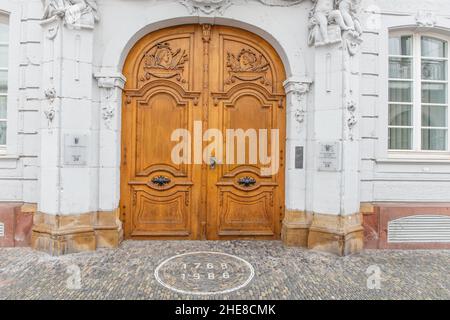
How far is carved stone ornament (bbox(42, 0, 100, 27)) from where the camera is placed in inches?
181

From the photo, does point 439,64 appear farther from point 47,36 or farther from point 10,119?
point 10,119

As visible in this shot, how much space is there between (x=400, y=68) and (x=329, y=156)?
2.48 metres

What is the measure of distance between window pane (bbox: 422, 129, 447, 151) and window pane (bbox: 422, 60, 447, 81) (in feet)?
3.44

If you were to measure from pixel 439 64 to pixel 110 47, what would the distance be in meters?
6.28

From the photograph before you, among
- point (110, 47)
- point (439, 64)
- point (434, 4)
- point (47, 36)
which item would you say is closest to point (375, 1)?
point (434, 4)

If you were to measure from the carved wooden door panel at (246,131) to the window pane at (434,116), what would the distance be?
283 cm

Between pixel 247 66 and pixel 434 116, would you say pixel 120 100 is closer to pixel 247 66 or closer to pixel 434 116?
pixel 247 66

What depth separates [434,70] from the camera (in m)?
5.70

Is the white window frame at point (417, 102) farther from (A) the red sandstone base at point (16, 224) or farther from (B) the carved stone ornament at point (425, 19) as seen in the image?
Result: (A) the red sandstone base at point (16, 224)

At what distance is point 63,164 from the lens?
4672mm

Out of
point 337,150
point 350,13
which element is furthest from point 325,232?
point 350,13

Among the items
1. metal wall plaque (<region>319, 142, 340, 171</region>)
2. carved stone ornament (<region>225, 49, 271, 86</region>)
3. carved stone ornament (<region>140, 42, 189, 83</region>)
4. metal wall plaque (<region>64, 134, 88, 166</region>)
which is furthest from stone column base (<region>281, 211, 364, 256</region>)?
metal wall plaque (<region>64, 134, 88, 166</region>)

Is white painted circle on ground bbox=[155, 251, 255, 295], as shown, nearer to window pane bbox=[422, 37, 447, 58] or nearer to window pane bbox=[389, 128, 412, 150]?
window pane bbox=[389, 128, 412, 150]

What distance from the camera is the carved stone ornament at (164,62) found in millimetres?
5312
